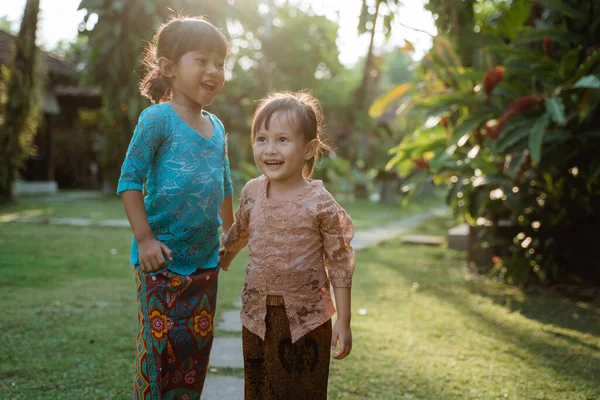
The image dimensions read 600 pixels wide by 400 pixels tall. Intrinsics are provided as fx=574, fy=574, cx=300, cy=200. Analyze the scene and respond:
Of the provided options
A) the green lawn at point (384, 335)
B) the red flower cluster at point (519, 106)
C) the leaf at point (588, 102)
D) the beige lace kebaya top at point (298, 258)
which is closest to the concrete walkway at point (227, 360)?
the green lawn at point (384, 335)

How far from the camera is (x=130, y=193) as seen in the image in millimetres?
1771

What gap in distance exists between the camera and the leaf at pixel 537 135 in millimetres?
4043

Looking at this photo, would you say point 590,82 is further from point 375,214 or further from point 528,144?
point 375,214

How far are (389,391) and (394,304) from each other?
1.85m

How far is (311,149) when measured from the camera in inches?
75.2

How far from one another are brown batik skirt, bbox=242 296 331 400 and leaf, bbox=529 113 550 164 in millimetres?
2784

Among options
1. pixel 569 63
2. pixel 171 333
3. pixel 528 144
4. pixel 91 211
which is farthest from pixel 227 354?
pixel 91 211

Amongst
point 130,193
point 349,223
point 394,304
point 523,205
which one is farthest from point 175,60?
point 523,205

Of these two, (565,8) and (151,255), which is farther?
(565,8)

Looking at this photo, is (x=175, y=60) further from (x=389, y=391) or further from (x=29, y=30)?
(x=29, y=30)

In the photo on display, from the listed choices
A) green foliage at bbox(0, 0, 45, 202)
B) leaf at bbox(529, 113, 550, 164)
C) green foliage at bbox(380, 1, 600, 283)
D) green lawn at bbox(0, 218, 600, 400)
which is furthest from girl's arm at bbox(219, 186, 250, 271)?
green foliage at bbox(0, 0, 45, 202)

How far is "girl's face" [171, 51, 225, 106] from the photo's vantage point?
1.91 metres

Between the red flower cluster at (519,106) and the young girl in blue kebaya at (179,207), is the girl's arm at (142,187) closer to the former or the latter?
the young girl in blue kebaya at (179,207)

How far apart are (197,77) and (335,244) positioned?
0.72 m
